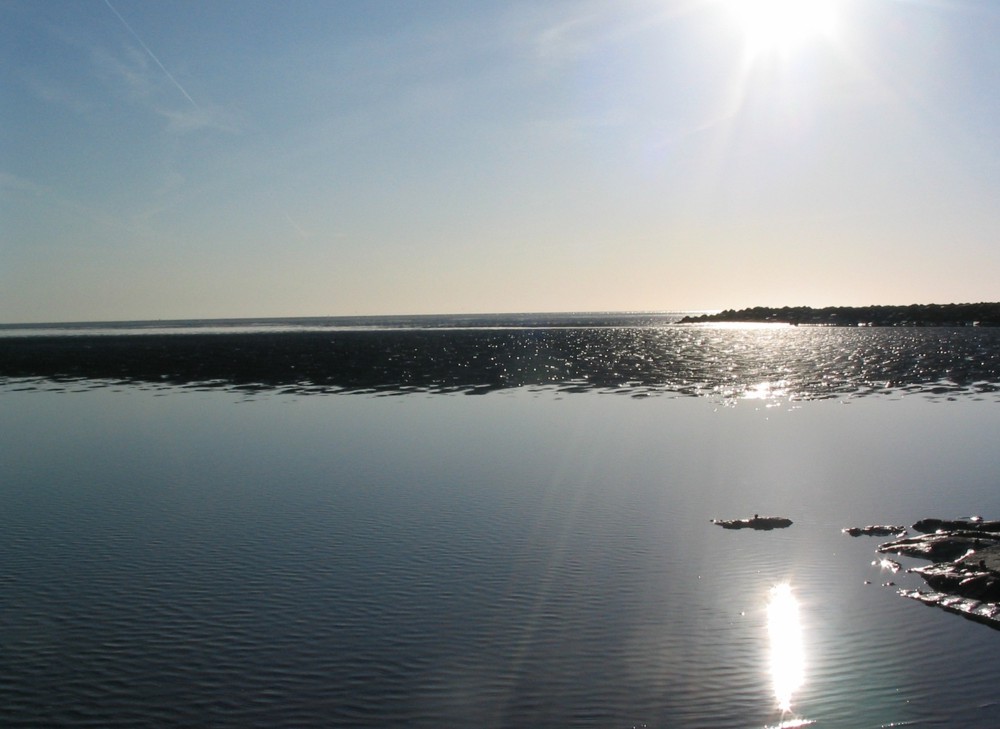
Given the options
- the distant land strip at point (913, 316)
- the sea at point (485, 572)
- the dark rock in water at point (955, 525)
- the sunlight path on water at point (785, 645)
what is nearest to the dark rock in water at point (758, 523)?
the sea at point (485, 572)

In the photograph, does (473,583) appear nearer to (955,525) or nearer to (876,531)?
(876,531)

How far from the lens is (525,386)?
55.1 meters

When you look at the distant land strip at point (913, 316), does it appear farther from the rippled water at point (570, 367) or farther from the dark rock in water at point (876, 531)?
the dark rock in water at point (876, 531)

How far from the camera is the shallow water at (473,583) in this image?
10969 mm

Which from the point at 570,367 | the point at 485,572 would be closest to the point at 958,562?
the point at 485,572

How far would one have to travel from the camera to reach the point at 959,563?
51.6ft

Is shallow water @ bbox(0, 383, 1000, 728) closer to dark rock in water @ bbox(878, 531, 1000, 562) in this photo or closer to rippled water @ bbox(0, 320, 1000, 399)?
dark rock in water @ bbox(878, 531, 1000, 562)

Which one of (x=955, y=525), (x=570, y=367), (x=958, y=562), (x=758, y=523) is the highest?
(x=958, y=562)

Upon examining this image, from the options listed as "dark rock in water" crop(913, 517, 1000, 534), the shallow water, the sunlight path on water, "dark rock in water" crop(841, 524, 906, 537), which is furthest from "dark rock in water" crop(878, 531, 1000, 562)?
the sunlight path on water

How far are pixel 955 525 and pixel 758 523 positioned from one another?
161 inches

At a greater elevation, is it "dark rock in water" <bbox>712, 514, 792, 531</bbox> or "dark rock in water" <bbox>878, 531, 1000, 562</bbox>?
"dark rock in water" <bbox>878, 531, 1000, 562</bbox>

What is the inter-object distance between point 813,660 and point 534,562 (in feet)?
19.6

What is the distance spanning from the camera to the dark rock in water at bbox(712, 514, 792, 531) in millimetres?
19484

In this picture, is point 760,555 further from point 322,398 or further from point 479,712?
point 322,398
